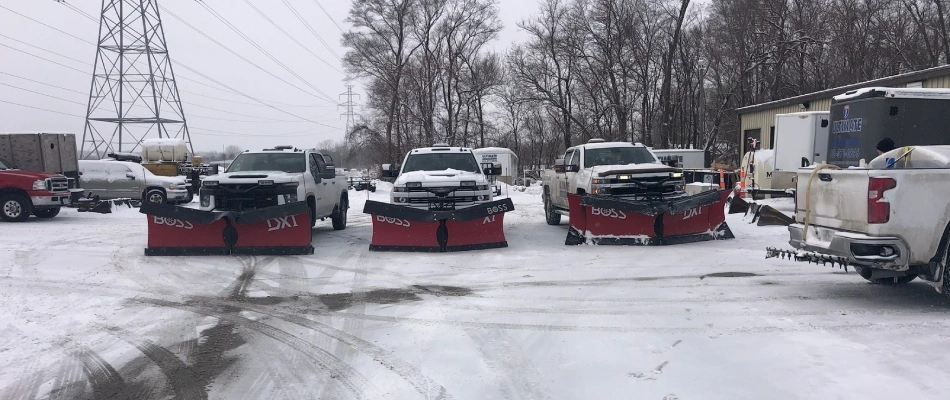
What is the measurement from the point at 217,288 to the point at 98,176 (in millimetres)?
17450

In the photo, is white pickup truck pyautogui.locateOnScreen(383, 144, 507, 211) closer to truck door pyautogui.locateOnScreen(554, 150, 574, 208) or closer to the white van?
truck door pyautogui.locateOnScreen(554, 150, 574, 208)

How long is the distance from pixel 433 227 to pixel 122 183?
16.3 meters

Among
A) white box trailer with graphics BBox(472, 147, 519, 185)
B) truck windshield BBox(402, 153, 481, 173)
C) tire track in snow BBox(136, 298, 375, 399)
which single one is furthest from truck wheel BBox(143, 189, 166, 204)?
white box trailer with graphics BBox(472, 147, 519, 185)

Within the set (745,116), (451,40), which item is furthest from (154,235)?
(451,40)

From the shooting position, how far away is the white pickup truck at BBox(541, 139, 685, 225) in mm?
13047

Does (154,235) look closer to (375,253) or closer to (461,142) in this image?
(375,253)

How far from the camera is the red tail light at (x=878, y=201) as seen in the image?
6.68m

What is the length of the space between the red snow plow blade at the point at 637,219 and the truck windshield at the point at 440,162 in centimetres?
263

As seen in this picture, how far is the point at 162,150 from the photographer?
109 feet

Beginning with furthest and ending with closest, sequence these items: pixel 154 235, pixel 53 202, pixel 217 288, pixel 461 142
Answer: pixel 461 142
pixel 53 202
pixel 154 235
pixel 217 288

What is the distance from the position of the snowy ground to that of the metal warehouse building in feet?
35.7

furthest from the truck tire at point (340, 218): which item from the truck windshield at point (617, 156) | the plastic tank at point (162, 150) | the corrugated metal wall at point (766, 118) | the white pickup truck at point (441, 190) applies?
the plastic tank at point (162, 150)

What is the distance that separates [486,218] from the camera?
12.1 metres

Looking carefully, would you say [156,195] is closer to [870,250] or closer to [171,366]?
[171,366]
